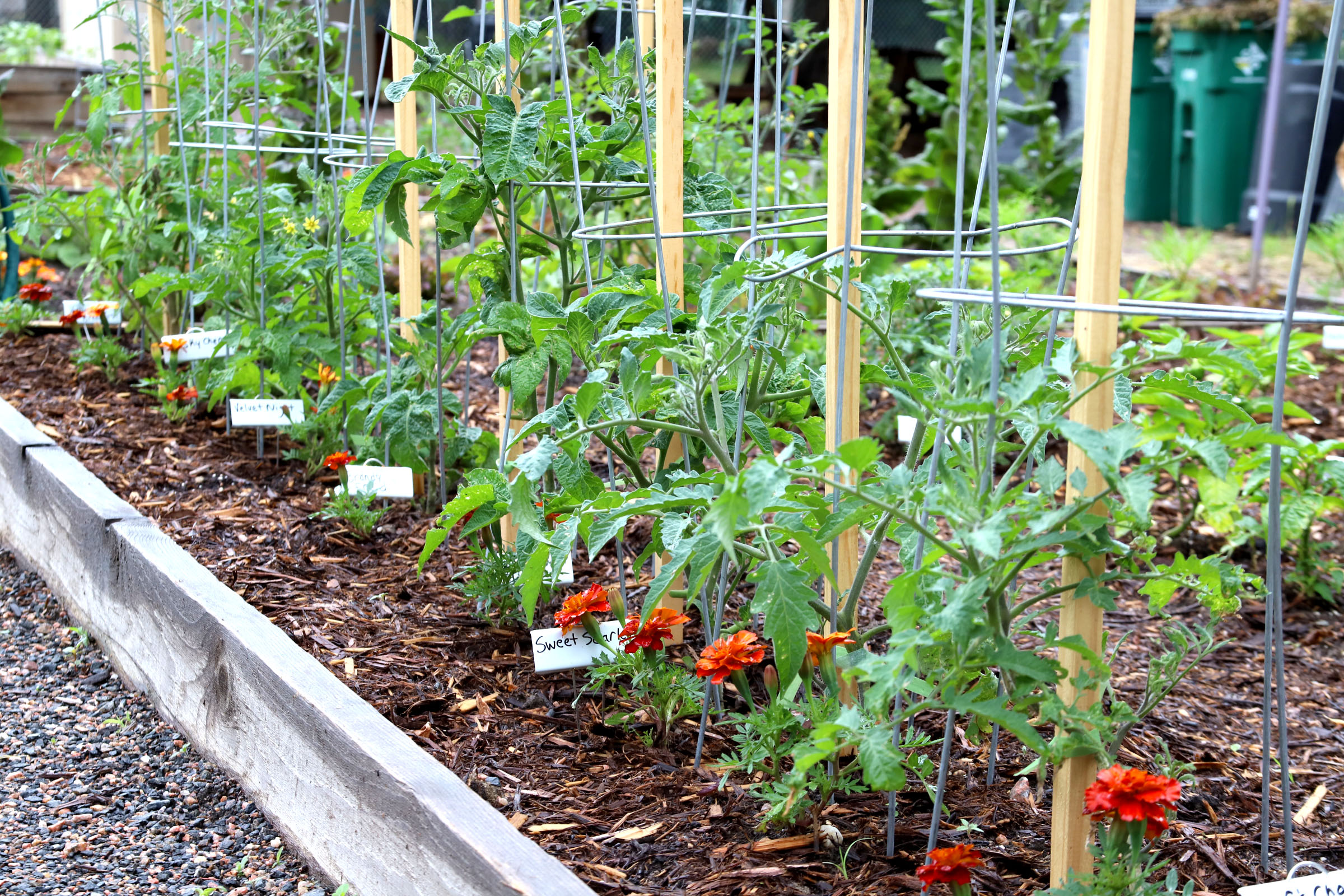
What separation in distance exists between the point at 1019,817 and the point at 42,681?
6.51 ft

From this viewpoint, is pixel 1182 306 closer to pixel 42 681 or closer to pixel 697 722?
pixel 697 722

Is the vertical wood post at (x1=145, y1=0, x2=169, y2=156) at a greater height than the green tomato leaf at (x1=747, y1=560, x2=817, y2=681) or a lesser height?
greater

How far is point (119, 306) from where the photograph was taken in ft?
12.4

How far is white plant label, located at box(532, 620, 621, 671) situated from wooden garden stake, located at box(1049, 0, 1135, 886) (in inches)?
30.9

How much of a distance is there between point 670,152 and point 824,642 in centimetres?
93

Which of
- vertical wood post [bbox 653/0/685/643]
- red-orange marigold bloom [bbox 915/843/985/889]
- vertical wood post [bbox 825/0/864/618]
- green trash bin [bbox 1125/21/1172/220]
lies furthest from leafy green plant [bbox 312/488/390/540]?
green trash bin [bbox 1125/21/1172/220]

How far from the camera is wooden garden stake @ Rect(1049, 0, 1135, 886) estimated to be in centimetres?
122

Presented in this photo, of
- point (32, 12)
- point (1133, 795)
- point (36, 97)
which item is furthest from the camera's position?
point (32, 12)

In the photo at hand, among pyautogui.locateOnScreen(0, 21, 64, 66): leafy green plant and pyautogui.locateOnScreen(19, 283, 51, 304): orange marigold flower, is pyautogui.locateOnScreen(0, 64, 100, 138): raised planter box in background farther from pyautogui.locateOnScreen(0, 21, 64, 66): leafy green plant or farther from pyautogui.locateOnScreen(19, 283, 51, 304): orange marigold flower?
pyautogui.locateOnScreen(19, 283, 51, 304): orange marigold flower

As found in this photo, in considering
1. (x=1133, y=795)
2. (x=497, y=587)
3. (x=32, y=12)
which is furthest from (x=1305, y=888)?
(x=32, y=12)

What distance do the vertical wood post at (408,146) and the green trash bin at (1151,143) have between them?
6.69 m

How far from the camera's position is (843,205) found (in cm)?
162

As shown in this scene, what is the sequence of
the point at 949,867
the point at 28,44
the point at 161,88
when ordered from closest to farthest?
the point at 949,867, the point at 161,88, the point at 28,44

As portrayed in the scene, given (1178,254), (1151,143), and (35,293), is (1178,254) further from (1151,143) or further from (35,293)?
(35,293)
